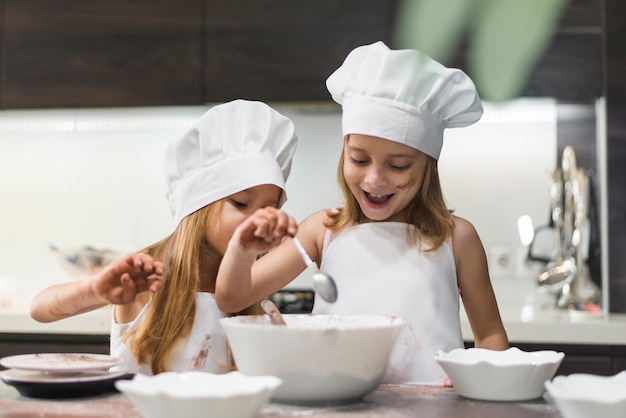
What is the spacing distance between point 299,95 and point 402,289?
1087 millimetres

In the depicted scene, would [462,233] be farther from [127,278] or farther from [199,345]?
[127,278]

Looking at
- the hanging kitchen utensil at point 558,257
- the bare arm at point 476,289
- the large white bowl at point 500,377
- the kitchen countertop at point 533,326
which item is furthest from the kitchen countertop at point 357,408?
the hanging kitchen utensil at point 558,257

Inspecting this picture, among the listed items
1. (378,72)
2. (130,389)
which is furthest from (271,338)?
(378,72)

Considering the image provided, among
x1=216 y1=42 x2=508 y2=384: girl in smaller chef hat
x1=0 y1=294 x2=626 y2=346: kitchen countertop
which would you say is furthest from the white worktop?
x1=216 y1=42 x2=508 y2=384: girl in smaller chef hat

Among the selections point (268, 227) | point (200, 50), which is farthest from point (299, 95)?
point (268, 227)

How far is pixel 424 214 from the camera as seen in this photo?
4.61 feet

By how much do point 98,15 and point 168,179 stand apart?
1.17m

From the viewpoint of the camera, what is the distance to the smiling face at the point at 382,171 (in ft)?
4.31

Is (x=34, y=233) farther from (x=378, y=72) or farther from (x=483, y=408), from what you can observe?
(x=483, y=408)

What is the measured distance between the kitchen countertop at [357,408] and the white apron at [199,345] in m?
0.38

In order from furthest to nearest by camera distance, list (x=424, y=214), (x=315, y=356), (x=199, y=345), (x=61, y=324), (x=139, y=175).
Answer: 1. (x=139, y=175)
2. (x=61, y=324)
3. (x=424, y=214)
4. (x=199, y=345)
5. (x=315, y=356)

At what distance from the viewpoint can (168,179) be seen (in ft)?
4.64

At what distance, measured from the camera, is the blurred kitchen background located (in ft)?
7.27

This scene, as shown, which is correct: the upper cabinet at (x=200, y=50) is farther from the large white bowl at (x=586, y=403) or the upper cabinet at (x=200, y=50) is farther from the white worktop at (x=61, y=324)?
the large white bowl at (x=586, y=403)
